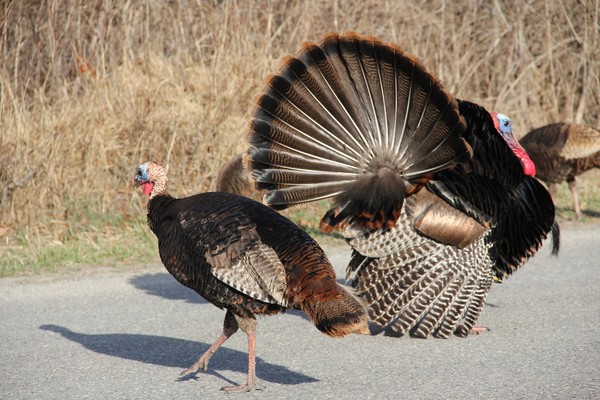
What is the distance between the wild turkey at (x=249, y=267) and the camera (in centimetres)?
376

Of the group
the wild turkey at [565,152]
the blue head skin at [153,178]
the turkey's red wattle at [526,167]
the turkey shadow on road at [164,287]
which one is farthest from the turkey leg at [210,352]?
the wild turkey at [565,152]

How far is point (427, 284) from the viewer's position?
484 cm

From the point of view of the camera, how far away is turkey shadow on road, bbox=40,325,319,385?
169 inches

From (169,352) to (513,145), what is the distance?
249 centimetres

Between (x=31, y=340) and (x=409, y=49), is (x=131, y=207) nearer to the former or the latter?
(x=31, y=340)

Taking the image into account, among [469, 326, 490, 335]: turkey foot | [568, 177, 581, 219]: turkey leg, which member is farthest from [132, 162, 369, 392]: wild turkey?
[568, 177, 581, 219]: turkey leg

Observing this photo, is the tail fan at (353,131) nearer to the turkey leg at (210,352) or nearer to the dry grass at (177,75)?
A: the turkey leg at (210,352)

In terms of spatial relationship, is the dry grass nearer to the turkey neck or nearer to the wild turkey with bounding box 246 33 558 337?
the turkey neck

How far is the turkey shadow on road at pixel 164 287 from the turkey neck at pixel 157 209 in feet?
4.60

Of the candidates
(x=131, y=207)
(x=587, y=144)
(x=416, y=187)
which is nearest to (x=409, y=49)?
(x=587, y=144)

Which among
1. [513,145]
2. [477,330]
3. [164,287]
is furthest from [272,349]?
[513,145]

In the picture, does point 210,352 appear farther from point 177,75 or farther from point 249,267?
point 177,75

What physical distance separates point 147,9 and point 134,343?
5471 millimetres

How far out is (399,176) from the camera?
4676mm
